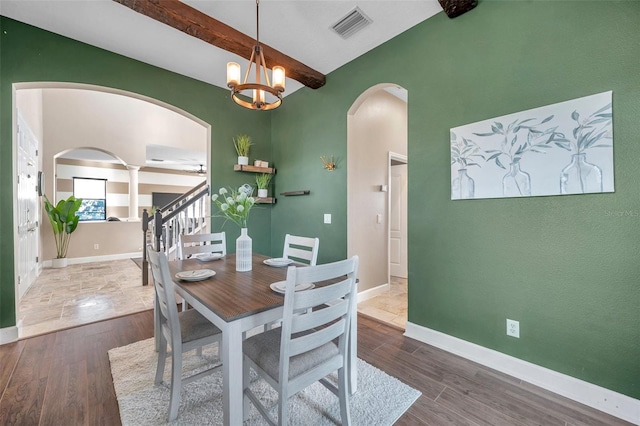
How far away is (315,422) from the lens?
1.51m

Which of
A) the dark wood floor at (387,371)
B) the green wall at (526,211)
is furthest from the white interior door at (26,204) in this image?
the green wall at (526,211)

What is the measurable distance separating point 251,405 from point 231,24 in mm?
3258

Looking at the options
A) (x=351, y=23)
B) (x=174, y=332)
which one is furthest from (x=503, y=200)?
(x=174, y=332)

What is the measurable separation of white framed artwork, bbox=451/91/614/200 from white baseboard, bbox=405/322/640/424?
4.11 ft

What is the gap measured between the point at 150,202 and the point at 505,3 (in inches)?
423

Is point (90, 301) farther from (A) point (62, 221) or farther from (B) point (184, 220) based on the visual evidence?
(A) point (62, 221)

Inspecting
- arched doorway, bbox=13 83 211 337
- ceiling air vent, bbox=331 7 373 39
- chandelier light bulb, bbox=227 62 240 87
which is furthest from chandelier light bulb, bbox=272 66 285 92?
arched doorway, bbox=13 83 211 337

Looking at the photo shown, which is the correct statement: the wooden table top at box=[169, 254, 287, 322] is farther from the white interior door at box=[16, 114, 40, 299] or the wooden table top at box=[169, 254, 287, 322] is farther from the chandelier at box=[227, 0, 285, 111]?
the white interior door at box=[16, 114, 40, 299]

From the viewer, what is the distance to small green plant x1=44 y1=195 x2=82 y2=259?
209 inches

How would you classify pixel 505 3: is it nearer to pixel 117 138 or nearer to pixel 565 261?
pixel 565 261

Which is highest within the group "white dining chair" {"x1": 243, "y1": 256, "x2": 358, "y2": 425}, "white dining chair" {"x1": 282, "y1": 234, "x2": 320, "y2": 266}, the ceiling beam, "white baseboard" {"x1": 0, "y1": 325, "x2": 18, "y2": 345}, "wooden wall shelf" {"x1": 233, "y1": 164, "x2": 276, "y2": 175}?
the ceiling beam

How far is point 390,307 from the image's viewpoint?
3.35 meters

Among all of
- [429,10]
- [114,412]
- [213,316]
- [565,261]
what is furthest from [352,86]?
[114,412]

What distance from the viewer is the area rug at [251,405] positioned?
153cm
